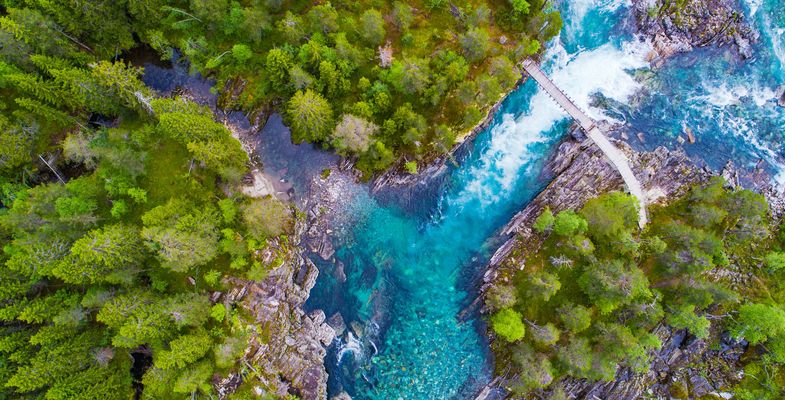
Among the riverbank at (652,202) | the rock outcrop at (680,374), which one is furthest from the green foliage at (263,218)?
the rock outcrop at (680,374)

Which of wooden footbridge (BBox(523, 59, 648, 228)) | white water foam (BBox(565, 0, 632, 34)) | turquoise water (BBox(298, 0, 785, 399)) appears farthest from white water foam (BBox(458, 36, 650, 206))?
white water foam (BBox(565, 0, 632, 34))

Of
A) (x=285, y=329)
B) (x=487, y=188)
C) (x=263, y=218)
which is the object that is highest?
(x=487, y=188)

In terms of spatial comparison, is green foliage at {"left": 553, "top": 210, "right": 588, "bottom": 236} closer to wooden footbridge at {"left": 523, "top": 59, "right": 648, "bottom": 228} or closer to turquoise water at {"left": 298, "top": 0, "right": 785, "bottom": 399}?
turquoise water at {"left": 298, "top": 0, "right": 785, "bottom": 399}

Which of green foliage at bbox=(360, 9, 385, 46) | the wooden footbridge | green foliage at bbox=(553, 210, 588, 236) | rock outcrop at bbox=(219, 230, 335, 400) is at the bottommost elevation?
rock outcrop at bbox=(219, 230, 335, 400)

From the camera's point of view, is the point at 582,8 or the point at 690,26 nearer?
the point at 690,26

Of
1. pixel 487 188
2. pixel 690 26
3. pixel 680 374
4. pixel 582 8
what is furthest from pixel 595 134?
pixel 680 374

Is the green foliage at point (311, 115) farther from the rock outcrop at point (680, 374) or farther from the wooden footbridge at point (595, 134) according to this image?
the rock outcrop at point (680, 374)

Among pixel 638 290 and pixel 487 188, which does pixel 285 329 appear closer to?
pixel 487 188
